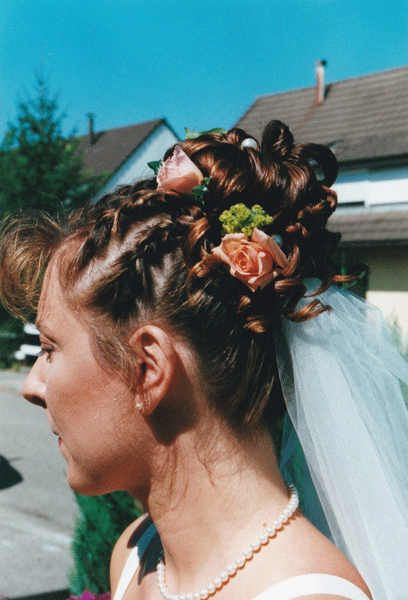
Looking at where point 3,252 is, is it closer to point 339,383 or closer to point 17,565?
point 339,383

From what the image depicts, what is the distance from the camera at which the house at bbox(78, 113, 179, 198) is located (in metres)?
19.7

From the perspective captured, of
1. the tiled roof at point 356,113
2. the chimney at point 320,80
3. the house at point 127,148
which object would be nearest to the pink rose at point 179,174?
the tiled roof at point 356,113

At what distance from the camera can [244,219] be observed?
1223mm

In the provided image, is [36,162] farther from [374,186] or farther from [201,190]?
[201,190]

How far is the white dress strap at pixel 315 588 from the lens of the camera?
1.04 m

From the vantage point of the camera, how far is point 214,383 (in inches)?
50.3

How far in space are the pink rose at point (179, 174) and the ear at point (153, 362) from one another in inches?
13.6

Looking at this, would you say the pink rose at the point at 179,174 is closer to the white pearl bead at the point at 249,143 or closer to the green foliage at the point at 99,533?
the white pearl bead at the point at 249,143

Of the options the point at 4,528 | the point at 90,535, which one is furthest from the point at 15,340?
the point at 90,535

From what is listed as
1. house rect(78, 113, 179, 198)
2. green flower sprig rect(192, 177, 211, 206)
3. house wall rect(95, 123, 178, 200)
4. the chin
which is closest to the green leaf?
green flower sprig rect(192, 177, 211, 206)

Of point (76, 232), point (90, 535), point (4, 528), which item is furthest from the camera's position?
A: point (4, 528)

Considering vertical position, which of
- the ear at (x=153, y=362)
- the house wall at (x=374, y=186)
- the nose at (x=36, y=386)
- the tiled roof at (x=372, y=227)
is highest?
the house wall at (x=374, y=186)

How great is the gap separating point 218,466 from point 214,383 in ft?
0.69

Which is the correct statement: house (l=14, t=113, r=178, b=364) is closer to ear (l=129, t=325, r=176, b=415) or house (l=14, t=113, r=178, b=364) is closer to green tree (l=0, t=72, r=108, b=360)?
green tree (l=0, t=72, r=108, b=360)
